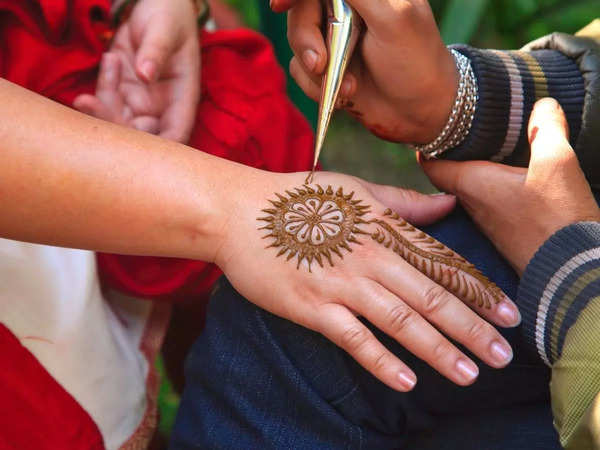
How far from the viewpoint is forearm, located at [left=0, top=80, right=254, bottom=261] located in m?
0.83

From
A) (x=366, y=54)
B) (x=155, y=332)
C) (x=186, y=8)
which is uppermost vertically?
(x=366, y=54)

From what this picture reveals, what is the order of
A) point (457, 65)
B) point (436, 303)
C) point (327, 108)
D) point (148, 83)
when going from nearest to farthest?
point (436, 303) < point (327, 108) < point (457, 65) < point (148, 83)

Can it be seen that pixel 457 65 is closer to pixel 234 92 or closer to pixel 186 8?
pixel 234 92

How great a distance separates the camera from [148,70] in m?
1.16

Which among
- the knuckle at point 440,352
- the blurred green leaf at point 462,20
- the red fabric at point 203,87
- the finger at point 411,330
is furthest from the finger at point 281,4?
the blurred green leaf at point 462,20

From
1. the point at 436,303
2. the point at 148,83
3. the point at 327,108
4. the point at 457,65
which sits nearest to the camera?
the point at 436,303

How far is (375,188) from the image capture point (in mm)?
983

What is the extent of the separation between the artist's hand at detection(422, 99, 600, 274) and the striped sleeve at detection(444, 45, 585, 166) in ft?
0.18

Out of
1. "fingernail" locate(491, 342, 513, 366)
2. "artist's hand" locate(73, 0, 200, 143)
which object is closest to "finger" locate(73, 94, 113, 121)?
"artist's hand" locate(73, 0, 200, 143)

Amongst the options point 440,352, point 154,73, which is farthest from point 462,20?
point 440,352

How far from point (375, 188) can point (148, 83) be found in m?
0.49

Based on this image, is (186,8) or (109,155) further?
(186,8)

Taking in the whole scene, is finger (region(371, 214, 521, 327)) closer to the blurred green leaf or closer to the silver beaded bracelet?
the silver beaded bracelet

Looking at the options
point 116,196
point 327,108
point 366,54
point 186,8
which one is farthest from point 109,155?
point 186,8
